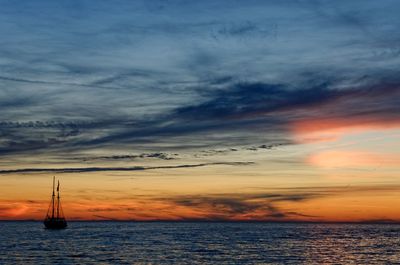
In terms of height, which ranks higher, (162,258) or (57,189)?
(57,189)

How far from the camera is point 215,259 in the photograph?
3590 inches

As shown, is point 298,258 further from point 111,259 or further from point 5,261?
point 5,261

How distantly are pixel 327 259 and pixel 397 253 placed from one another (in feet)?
68.4

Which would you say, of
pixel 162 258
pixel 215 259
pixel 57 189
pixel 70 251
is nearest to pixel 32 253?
pixel 70 251

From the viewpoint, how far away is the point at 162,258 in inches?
3632

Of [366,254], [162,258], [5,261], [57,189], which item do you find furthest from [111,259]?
[57,189]

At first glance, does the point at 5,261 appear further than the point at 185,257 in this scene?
No

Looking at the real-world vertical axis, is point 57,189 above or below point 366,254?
above

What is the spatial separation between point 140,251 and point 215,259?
20142 millimetres

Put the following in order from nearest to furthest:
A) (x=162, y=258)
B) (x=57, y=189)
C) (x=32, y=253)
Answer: (x=162, y=258), (x=32, y=253), (x=57, y=189)

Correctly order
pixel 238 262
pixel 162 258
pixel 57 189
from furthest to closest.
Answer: pixel 57 189
pixel 162 258
pixel 238 262

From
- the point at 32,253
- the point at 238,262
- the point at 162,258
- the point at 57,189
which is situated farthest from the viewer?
the point at 57,189

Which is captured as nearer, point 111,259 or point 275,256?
point 111,259

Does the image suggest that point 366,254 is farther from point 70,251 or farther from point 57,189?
point 57,189
